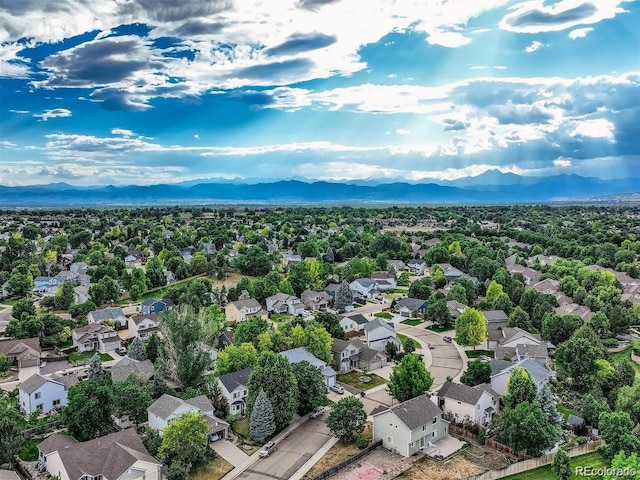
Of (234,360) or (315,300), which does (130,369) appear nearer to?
(234,360)

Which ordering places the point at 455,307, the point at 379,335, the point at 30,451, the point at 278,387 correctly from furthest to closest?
the point at 455,307, the point at 379,335, the point at 278,387, the point at 30,451

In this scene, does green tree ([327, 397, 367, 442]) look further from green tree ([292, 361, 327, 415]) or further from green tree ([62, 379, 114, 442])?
green tree ([62, 379, 114, 442])

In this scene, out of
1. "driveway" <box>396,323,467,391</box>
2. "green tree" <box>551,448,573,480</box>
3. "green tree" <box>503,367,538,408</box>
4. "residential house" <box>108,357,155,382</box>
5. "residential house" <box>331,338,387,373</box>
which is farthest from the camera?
"residential house" <box>331,338,387,373</box>

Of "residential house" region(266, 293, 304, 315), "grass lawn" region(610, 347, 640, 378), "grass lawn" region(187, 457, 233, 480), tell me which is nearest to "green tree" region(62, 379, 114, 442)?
"grass lawn" region(187, 457, 233, 480)

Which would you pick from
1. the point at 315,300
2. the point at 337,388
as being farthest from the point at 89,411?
the point at 315,300

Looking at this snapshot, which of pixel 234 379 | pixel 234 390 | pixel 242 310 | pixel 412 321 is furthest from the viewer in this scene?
pixel 242 310

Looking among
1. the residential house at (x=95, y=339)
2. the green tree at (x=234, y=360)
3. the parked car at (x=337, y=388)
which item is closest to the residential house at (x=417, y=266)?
the parked car at (x=337, y=388)
